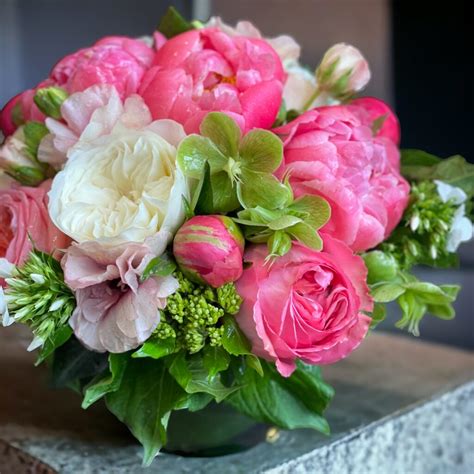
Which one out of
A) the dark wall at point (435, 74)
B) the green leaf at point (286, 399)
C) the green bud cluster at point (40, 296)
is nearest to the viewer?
the green bud cluster at point (40, 296)

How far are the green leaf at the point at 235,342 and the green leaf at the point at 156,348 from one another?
1.3 inches

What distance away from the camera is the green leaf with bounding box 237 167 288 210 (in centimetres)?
45

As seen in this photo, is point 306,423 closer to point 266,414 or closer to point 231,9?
point 266,414

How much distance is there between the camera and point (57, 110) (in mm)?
510

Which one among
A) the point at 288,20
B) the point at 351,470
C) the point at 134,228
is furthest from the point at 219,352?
Result: the point at 288,20

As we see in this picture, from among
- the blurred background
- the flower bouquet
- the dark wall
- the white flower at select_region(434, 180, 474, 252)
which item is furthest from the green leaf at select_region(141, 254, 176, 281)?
the dark wall


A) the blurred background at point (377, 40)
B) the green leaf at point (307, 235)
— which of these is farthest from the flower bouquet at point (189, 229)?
the blurred background at point (377, 40)

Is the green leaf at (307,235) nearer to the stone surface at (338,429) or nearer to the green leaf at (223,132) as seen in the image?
the green leaf at (223,132)

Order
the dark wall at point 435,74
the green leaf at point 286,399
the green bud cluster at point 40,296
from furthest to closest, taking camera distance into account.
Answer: the dark wall at point 435,74 < the green leaf at point 286,399 < the green bud cluster at point 40,296

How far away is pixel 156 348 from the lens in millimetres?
460

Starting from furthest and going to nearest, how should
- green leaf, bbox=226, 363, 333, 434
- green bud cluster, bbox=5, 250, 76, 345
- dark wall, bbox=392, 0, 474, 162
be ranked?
dark wall, bbox=392, 0, 474, 162 → green leaf, bbox=226, 363, 333, 434 → green bud cluster, bbox=5, 250, 76, 345

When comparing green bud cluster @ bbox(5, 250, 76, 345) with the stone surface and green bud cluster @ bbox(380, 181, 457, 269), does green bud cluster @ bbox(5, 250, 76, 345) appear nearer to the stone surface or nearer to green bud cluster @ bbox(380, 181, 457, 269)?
the stone surface

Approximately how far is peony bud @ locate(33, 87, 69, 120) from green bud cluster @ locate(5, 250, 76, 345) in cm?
11

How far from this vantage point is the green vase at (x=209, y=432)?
560 millimetres
